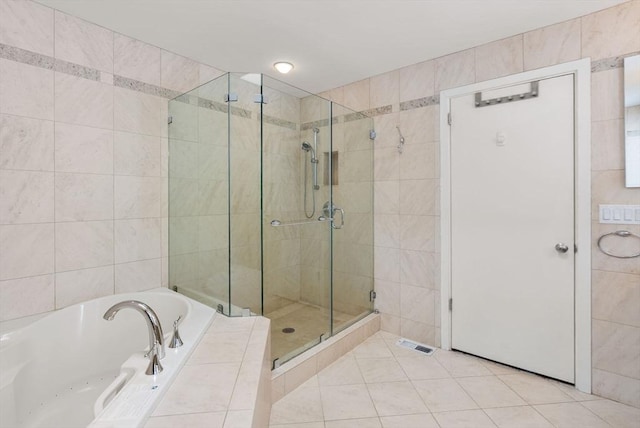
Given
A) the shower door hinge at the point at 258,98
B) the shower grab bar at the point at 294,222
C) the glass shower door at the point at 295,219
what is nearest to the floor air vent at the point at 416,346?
the glass shower door at the point at 295,219

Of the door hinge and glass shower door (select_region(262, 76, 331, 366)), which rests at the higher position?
the door hinge

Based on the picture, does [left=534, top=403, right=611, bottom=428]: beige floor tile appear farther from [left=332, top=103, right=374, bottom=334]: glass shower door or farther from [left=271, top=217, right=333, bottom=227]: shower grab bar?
[left=271, top=217, right=333, bottom=227]: shower grab bar

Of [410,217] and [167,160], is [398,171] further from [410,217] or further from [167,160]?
[167,160]

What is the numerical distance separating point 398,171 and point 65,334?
8.45 ft

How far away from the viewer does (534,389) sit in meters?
2.00

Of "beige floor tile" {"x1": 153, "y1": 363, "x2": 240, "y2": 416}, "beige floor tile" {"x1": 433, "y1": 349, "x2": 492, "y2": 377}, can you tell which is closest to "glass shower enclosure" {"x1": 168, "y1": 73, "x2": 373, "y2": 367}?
"beige floor tile" {"x1": 153, "y1": 363, "x2": 240, "y2": 416}

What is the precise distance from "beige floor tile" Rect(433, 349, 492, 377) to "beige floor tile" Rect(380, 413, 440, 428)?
55 centimetres

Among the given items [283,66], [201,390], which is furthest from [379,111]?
[201,390]

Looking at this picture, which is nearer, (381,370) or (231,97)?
(231,97)

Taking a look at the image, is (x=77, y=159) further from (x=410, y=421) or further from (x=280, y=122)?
(x=410, y=421)

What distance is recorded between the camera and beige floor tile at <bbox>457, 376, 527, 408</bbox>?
6.12 ft

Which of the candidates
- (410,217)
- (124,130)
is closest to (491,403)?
(410,217)

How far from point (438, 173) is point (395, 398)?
1.65m

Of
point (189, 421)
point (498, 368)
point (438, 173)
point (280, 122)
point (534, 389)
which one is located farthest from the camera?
point (438, 173)
